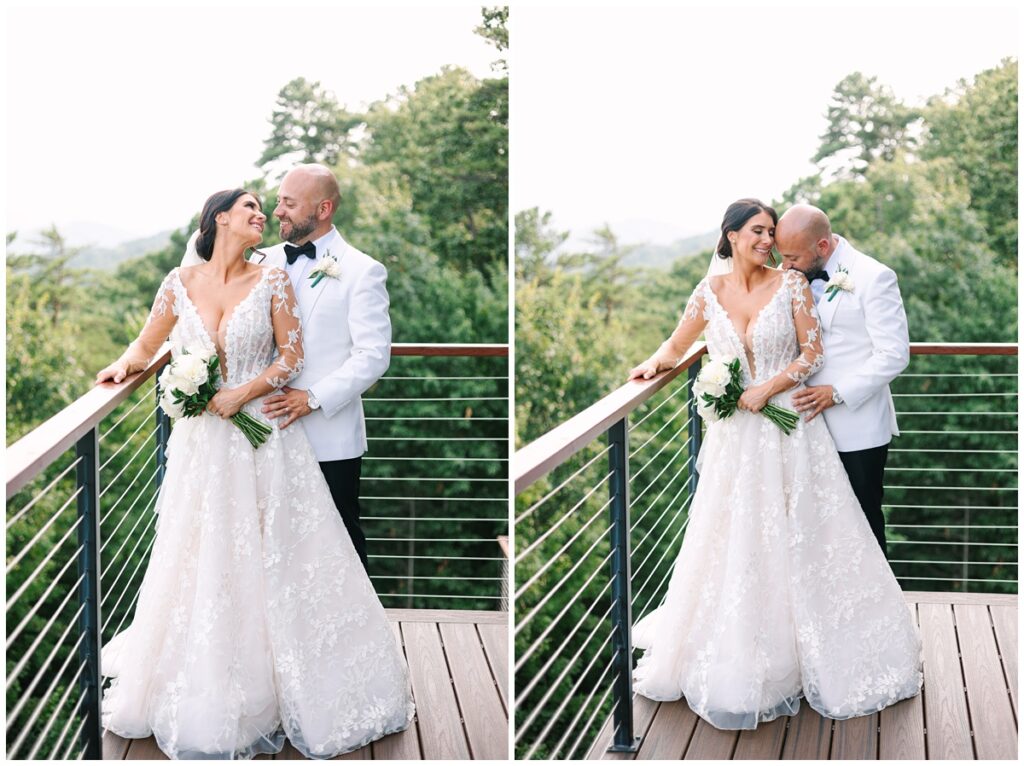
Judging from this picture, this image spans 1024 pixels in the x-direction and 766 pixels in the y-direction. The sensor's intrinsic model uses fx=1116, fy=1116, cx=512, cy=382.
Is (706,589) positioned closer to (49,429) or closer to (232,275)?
(232,275)

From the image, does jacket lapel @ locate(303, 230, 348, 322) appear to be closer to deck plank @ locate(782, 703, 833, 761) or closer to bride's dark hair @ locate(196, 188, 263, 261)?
bride's dark hair @ locate(196, 188, 263, 261)

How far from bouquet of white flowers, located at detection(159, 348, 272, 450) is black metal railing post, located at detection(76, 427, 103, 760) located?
241 mm

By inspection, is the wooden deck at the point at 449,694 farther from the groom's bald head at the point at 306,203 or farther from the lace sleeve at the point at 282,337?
the groom's bald head at the point at 306,203

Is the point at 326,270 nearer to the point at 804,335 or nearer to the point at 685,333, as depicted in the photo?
the point at 685,333

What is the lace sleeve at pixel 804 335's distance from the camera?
10.7ft

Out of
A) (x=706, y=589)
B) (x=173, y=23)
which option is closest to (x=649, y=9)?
(x=173, y=23)

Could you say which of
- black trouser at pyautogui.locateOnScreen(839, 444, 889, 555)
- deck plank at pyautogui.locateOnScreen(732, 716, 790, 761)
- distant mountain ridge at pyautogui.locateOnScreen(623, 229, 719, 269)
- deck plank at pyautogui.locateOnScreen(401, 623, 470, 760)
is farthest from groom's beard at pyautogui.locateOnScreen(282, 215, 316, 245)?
distant mountain ridge at pyautogui.locateOnScreen(623, 229, 719, 269)

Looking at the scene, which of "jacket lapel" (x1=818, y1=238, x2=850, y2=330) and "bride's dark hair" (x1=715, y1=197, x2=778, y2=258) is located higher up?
"bride's dark hair" (x1=715, y1=197, x2=778, y2=258)

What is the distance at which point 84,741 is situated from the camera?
2873mm

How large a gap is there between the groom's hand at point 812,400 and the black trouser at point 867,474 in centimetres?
24

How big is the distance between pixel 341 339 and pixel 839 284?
150 cm

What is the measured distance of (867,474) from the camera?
11.4 feet

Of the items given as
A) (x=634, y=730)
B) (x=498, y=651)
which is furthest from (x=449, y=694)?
(x=634, y=730)

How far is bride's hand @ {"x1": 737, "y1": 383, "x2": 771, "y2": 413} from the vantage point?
10.7 feet
